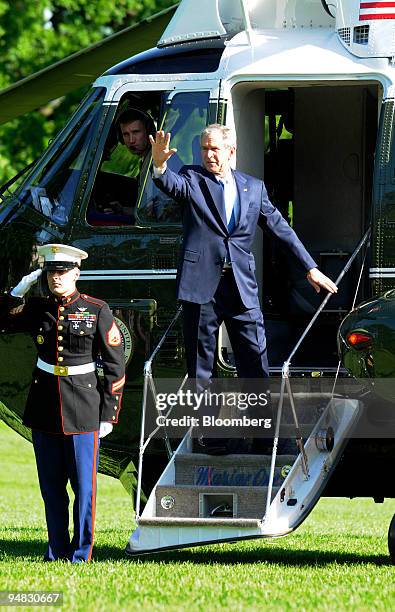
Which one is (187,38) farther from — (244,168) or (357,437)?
(357,437)

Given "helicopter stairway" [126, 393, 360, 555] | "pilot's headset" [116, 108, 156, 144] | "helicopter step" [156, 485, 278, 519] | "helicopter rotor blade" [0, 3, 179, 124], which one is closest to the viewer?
"helicopter stairway" [126, 393, 360, 555]

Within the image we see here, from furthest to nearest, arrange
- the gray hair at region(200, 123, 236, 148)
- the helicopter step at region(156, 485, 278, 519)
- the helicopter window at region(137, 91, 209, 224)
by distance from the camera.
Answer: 1. the helicopter window at region(137, 91, 209, 224)
2. the gray hair at region(200, 123, 236, 148)
3. the helicopter step at region(156, 485, 278, 519)

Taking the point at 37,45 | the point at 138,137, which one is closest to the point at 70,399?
the point at 138,137

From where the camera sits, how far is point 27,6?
24.9 metres

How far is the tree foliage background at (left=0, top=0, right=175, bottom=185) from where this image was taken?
24453 millimetres

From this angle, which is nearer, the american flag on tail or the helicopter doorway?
the american flag on tail

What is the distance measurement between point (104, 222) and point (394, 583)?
9.73 feet

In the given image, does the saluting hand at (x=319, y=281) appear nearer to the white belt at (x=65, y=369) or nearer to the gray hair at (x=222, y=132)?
the gray hair at (x=222, y=132)

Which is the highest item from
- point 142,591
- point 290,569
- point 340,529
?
point 142,591

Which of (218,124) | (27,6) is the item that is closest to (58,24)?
(27,6)

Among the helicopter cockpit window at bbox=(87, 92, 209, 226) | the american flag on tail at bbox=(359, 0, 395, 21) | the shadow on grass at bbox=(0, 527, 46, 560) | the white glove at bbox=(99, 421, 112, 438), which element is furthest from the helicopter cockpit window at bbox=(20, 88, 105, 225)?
the shadow on grass at bbox=(0, 527, 46, 560)

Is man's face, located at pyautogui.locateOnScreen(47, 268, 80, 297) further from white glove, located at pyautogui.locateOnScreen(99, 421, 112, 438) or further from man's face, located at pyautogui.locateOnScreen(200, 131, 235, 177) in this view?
man's face, located at pyautogui.locateOnScreen(200, 131, 235, 177)

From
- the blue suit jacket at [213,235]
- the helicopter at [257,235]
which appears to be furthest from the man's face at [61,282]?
the helicopter at [257,235]

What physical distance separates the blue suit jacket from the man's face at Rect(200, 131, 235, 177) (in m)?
0.06
